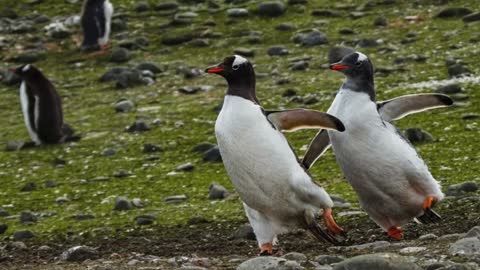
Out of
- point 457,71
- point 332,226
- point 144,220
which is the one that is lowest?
point 457,71

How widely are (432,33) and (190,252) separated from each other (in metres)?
7.53

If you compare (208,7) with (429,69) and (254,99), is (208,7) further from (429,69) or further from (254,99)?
(254,99)

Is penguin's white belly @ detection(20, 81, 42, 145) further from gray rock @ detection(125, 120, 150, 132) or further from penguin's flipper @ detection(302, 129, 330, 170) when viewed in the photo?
penguin's flipper @ detection(302, 129, 330, 170)

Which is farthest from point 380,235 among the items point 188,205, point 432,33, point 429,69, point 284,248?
point 432,33

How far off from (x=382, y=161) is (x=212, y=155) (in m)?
3.50

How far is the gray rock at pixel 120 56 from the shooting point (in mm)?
15531

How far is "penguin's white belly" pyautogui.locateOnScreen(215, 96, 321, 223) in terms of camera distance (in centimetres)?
694

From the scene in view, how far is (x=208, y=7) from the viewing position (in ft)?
56.3

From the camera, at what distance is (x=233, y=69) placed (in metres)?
7.28

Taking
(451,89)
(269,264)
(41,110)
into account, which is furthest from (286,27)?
(269,264)

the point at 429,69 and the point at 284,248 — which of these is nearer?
the point at 284,248

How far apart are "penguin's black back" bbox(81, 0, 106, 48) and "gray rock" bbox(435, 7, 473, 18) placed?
4013 millimetres

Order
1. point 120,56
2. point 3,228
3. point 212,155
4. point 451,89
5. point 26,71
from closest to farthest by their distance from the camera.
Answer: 1. point 3,228
2. point 212,155
3. point 451,89
4. point 26,71
5. point 120,56

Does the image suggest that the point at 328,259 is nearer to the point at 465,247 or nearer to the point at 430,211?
the point at 465,247
